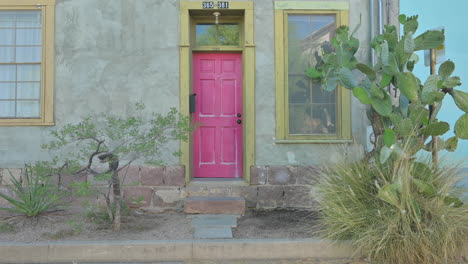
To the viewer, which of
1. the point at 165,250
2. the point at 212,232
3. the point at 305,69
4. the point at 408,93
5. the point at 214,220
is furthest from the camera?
the point at 305,69

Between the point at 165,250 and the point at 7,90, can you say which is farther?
the point at 7,90

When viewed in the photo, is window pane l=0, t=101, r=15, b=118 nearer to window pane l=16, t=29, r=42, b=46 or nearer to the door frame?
window pane l=16, t=29, r=42, b=46

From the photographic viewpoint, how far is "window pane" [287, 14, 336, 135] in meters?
6.51

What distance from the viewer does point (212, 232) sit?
4.89 meters

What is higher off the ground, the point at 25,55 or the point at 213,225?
the point at 25,55

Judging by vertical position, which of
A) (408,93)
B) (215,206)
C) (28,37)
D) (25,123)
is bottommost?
(215,206)

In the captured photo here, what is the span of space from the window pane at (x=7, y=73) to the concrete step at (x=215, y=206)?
12.0 feet

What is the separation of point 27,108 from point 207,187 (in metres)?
3.30

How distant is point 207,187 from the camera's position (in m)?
6.26

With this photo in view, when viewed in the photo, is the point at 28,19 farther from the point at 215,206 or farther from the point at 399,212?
the point at 399,212

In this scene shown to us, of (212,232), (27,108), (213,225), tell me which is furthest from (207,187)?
(27,108)

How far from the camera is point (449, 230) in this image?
396 cm

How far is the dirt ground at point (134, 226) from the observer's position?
15.6 ft

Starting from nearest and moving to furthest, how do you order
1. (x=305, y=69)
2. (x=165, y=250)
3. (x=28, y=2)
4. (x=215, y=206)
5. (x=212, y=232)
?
(x=165, y=250) → (x=212, y=232) → (x=215, y=206) → (x=28, y=2) → (x=305, y=69)
